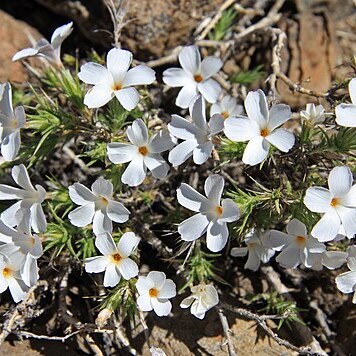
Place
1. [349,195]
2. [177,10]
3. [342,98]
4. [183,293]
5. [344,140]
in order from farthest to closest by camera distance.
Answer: [177,10] < [183,293] < [342,98] < [344,140] < [349,195]

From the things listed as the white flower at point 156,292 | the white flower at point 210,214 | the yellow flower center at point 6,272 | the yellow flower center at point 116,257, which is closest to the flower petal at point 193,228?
the white flower at point 210,214

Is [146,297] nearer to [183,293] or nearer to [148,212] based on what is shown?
[183,293]

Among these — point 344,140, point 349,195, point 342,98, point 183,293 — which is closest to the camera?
point 349,195

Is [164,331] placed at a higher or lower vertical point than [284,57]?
lower

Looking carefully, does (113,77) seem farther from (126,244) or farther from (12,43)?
(12,43)

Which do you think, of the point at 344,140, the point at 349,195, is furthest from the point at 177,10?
the point at 349,195

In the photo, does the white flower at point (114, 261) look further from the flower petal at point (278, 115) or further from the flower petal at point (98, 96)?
the flower petal at point (278, 115)
